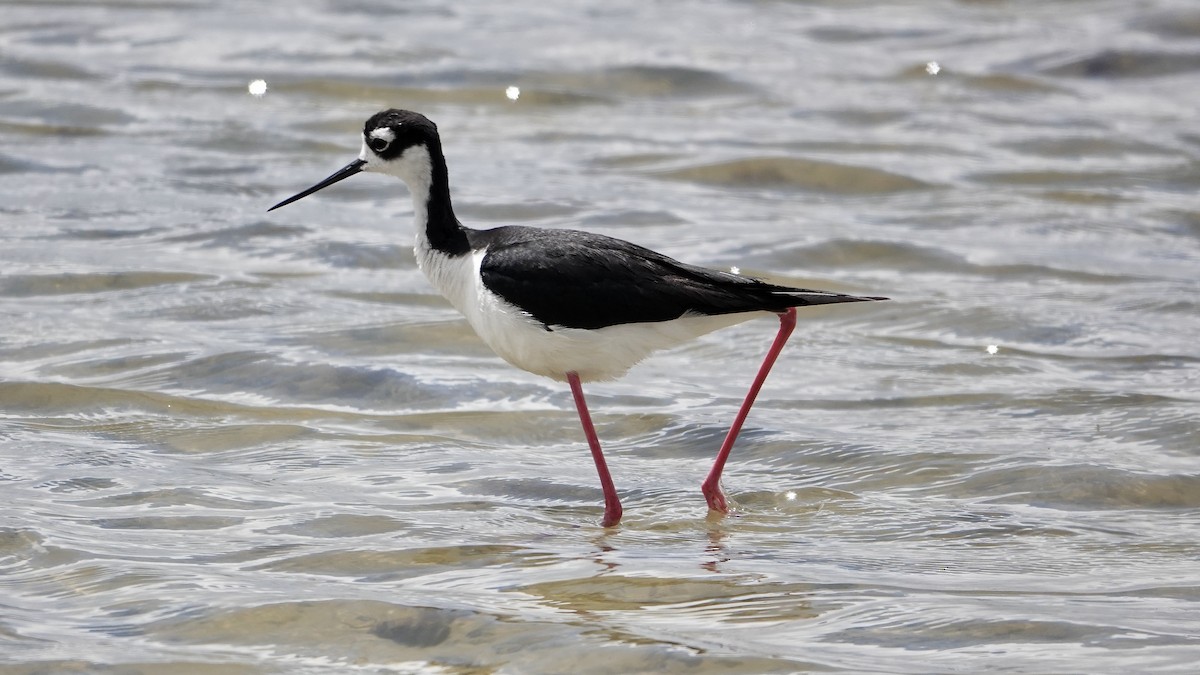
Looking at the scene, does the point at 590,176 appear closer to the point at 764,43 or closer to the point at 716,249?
the point at 716,249

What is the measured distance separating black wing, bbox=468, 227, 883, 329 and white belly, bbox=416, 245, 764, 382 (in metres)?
0.04

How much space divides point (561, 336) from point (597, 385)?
185 centimetres

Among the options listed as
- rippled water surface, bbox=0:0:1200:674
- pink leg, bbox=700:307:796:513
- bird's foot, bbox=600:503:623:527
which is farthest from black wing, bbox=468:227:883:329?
rippled water surface, bbox=0:0:1200:674

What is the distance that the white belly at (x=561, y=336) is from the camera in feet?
20.1

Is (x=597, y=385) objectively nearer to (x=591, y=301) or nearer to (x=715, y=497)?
(x=715, y=497)

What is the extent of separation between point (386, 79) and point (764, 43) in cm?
377

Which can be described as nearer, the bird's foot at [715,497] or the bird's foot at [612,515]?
the bird's foot at [612,515]

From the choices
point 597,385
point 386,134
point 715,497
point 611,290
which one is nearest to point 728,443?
point 715,497

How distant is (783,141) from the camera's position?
40.5 ft

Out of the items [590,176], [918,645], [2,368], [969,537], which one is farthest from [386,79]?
[918,645]

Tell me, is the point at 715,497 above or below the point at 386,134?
below

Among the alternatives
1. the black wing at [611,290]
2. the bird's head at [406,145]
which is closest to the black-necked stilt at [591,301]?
the black wing at [611,290]

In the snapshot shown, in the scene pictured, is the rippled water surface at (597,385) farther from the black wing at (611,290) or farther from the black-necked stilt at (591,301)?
the black wing at (611,290)

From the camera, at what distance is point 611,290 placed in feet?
19.9
